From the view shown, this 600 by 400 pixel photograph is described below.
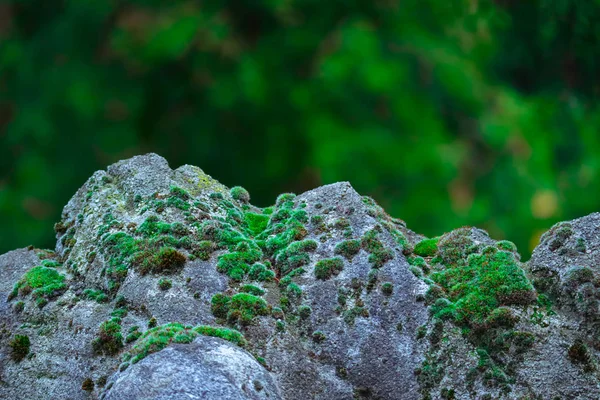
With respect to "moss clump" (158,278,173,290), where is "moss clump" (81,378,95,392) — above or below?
below

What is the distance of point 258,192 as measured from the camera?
23.5 metres

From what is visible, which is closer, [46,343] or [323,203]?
[46,343]

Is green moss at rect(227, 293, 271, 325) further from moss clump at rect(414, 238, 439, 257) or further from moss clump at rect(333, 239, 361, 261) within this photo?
moss clump at rect(414, 238, 439, 257)

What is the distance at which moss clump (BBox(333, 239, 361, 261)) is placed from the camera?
908cm

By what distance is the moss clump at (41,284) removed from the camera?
30.3 feet

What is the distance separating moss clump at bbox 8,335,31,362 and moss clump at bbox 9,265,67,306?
49 cm

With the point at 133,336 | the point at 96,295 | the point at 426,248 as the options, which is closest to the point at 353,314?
the point at 426,248

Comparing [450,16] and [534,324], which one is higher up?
[450,16]

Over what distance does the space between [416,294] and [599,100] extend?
11817mm

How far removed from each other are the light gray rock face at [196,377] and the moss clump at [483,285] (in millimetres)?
2377

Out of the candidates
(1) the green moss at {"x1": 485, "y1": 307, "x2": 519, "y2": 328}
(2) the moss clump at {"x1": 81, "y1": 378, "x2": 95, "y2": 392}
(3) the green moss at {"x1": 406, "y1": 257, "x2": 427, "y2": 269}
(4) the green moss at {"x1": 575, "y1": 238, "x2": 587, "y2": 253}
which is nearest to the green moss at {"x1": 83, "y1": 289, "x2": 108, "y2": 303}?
(2) the moss clump at {"x1": 81, "y1": 378, "x2": 95, "y2": 392}

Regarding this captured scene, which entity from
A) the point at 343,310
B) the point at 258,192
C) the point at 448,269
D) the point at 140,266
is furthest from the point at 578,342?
the point at 258,192

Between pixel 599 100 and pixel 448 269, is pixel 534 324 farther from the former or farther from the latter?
pixel 599 100

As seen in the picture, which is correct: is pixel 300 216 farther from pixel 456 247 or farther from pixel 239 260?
pixel 456 247
